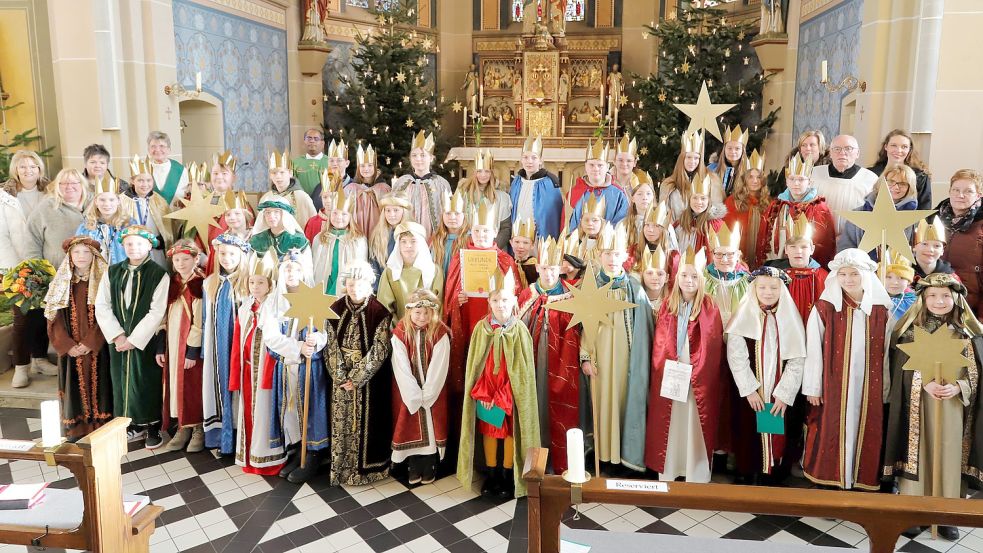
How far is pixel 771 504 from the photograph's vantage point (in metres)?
2.13

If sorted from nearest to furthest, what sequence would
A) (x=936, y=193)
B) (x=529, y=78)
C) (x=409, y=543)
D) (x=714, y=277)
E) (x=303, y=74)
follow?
(x=409, y=543) < (x=714, y=277) < (x=936, y=193) < (x=303, y=74) < (x=529, y=78)

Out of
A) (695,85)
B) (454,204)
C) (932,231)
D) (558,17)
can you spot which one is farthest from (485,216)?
(558,17)

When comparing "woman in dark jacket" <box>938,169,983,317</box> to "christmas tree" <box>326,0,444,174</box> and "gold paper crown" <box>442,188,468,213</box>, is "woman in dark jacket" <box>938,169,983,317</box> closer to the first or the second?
"gold paper crown" <box>442,188,468,213</box>

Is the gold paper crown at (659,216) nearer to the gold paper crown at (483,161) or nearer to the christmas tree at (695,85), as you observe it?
the gold paper crown at (483,161)

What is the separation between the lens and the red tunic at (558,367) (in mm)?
4344

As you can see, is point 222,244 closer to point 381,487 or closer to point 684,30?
point 381,487

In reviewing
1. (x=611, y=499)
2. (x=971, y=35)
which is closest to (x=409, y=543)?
(x=611, y=499)

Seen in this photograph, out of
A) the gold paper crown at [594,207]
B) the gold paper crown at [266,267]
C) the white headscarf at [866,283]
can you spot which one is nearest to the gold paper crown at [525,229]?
the gold paper crown at [594,207]

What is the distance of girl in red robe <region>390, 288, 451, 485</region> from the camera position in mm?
4305

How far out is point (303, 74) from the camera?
11180 millimetres

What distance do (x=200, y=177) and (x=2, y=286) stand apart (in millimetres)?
1743

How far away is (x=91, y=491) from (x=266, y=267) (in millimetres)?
2013

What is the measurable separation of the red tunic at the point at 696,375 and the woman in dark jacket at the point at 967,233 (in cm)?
172

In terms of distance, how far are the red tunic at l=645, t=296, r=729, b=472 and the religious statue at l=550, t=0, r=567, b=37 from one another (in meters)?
9.13
